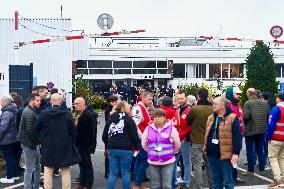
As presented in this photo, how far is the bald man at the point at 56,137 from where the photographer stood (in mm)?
9328

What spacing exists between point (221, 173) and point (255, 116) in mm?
3445

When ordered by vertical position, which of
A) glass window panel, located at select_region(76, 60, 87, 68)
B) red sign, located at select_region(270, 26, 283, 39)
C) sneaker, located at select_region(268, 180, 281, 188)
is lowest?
sneaker, located at select_region(268, 180, 281, 188)

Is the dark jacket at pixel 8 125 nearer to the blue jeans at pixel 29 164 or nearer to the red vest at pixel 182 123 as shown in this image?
the blue jeans at pixel 29 164

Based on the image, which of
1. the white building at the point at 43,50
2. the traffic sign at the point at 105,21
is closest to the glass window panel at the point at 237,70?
the white building at the point at 43,50

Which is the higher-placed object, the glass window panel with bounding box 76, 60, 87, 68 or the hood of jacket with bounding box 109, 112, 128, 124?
the glass window panel with bounding box 76, 60, 87, 68

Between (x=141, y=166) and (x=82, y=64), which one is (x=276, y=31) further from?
(x=82, y=64)

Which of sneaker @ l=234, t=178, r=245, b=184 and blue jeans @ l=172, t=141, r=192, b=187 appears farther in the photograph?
sneaker @ l=234, t=178, r=245, b=184

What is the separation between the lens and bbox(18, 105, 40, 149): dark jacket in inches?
396

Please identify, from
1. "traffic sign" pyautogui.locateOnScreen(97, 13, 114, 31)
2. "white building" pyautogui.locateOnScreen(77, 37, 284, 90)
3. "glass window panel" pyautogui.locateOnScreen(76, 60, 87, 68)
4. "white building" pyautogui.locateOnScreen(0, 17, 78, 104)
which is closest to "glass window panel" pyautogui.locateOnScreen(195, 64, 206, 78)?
"white building" pyautogui.locateOnScreen(77, 37, 284, 90)

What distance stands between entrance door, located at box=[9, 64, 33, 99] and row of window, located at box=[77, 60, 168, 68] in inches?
1285

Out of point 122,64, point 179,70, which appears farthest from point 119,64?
point 179,70

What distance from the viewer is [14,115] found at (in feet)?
37.6

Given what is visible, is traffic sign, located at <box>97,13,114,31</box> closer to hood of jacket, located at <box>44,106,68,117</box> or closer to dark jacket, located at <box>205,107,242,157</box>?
hood of jacket, located at <box>44,106,68,117</box>

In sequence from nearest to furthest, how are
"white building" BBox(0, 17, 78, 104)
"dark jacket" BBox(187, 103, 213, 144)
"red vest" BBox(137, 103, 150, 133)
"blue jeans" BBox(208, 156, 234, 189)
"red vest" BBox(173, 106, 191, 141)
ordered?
"blue jeans" BBox(208, 156, 234, 189), "dark jacket" BBox(187, 103, 213, 144), "red vest" BBox(173, 106, 191, 141), "red vest" BBox(137, 103, 150, 133), "white building" BBox(0, 17, 78, 104)
